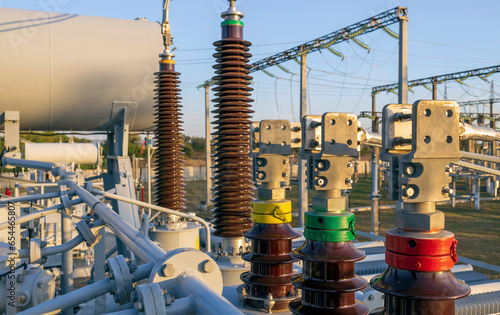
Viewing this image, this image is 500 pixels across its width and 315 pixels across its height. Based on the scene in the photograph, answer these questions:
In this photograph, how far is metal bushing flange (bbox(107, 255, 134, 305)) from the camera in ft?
4.93

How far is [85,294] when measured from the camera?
5.17ft

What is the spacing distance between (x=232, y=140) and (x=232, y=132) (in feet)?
0.25

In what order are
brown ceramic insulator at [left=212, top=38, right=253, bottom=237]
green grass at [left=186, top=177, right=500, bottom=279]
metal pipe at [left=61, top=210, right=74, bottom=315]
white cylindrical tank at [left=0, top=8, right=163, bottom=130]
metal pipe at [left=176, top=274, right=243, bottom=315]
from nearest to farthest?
metal pipe at [left=176, top=274, right=243, bottom=315] < metal pipe at [left=61, top=210, right=74, bottom=315] < brown ceramic insulator at [left=212, top=38, right=253, bottom=237] < white cylindrical tank at [left=0, top=8, right=163, bottom=130] < green grass at [left=186, top=177, right=500, bottom=279]

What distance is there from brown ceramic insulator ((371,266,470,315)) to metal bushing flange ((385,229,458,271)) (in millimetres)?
23

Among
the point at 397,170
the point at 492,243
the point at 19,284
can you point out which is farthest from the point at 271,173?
the point at 492,243

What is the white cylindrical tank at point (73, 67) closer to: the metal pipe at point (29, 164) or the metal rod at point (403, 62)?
the metal pipe at point (29, 164)

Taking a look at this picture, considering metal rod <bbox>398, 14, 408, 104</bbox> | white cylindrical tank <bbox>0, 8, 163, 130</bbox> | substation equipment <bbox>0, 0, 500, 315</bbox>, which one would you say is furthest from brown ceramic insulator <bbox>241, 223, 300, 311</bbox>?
metal rod <bbox>398, 14, 408, 104</bbox>

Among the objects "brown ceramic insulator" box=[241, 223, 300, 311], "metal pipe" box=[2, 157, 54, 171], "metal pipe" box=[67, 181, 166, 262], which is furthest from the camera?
"metal pipe" box=[2, 157, 54, 171]

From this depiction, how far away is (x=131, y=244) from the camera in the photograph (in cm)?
193

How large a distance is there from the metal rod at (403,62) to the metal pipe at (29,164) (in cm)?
687

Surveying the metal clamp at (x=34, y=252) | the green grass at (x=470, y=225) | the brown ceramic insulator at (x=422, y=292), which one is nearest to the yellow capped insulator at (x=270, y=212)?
the brown ceramic insulator at (x=422, y=292)

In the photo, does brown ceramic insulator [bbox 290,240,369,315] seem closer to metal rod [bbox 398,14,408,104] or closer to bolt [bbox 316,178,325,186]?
bolt [bbox 316,178,325,186]

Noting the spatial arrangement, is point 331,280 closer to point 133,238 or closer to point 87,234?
point 133,238

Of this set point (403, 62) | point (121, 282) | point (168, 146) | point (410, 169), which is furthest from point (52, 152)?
point (410, 169)
